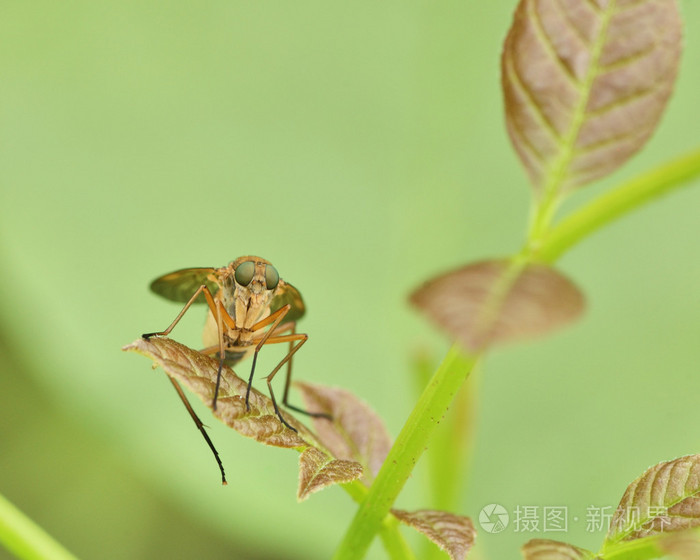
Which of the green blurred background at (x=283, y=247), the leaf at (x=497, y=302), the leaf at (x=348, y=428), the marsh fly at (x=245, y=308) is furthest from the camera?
the green blurred background at (x=283, y=247)

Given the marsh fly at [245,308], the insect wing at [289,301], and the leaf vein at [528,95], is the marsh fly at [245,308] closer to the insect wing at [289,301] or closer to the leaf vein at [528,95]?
the insect wing at [289,301]

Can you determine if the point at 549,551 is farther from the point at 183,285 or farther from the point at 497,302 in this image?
the point at 183,285

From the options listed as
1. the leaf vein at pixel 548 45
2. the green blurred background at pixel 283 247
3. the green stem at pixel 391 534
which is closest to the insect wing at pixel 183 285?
the green stem at pixel 391 534

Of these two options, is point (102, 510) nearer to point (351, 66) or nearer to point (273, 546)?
point (273, 546)

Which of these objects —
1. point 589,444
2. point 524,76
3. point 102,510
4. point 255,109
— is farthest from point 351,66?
point 524,76

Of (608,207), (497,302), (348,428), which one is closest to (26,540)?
(348,428)

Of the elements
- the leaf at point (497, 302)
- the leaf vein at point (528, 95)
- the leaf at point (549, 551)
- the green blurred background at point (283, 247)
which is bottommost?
the leaf at point (549, 551)
